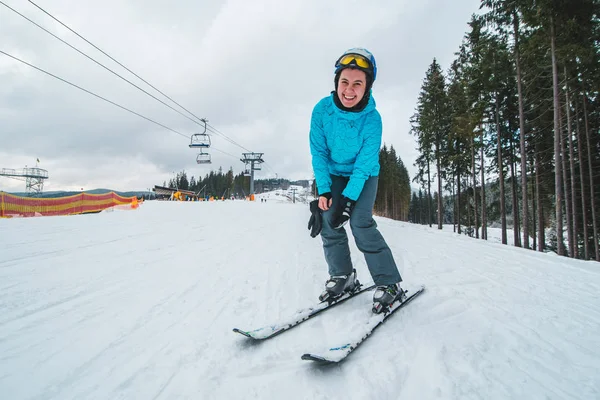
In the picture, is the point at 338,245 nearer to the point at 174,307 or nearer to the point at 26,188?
the point at 174,307

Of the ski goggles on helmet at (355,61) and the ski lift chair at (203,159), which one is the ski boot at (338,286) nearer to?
the ski goggles on helmet at (355,61)

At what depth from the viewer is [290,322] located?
1.84 m

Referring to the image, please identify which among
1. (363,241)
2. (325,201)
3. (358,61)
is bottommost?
(363,241)

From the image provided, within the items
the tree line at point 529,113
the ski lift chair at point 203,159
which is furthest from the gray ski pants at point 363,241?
the ski lift chair at point 203,159

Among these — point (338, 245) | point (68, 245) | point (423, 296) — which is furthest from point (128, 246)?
point (423, 296)

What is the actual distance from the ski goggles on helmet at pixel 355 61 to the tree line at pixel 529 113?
12.1 meters

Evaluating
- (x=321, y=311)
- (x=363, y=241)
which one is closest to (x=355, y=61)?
(x=363, y=241)

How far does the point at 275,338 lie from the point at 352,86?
220 cm

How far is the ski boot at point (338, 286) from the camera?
2.31 meters

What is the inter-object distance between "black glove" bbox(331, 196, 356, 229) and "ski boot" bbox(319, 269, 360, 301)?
1.68ft

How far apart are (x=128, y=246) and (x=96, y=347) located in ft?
12.5

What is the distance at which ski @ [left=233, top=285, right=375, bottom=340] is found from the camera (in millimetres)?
1659

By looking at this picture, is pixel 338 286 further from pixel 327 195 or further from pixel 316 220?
pixel 327 195

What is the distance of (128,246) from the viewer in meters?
4.82
